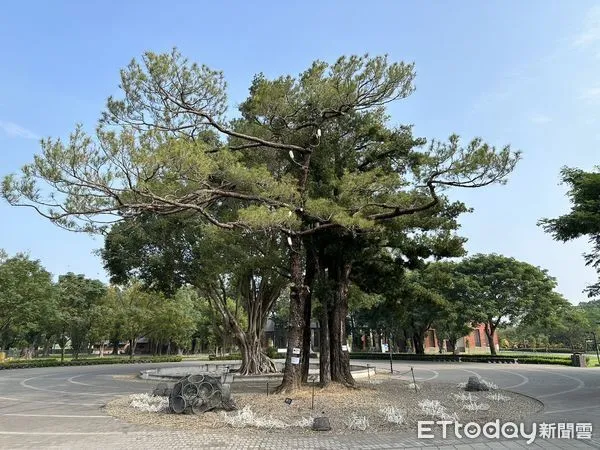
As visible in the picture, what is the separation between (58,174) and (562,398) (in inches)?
514

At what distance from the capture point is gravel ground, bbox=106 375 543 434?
27.1 feet

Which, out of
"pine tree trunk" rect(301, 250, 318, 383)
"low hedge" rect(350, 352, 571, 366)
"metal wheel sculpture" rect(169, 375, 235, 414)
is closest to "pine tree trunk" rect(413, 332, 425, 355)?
"low hedge" rect(350, 352, 571, 366)

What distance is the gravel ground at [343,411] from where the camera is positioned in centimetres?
825

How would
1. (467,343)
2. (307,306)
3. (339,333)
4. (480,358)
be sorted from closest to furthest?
(339,333)
(307,306)
(480,358)
(467,343)

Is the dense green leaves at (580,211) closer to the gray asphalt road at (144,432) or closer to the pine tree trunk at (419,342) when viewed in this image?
the gray asphalt road at (144,432)

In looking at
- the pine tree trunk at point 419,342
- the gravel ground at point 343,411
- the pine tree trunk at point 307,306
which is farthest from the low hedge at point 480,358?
the pine tree trunk at point 307,306

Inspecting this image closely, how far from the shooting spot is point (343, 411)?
9703 millimetres

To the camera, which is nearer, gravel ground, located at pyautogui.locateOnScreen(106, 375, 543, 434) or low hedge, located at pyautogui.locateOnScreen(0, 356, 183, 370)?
gravel ground, located at pyautogui.locateOnScreen(106, 375, 543, 434)

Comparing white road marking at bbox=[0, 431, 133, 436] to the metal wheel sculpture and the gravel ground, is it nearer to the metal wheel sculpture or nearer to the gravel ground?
the gravel ground

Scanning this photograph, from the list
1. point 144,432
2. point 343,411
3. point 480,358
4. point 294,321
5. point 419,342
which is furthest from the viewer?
point 419,342

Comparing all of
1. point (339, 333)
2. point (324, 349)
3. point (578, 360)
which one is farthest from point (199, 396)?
point (578, 360)

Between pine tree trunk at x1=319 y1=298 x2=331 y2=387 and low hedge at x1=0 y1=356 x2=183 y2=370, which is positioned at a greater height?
pine tree trunk at x1=319 y1=298 x2=331 y2=387

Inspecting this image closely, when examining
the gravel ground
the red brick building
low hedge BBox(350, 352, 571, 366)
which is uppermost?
the red brick building

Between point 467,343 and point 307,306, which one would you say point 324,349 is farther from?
A: point 467,343
